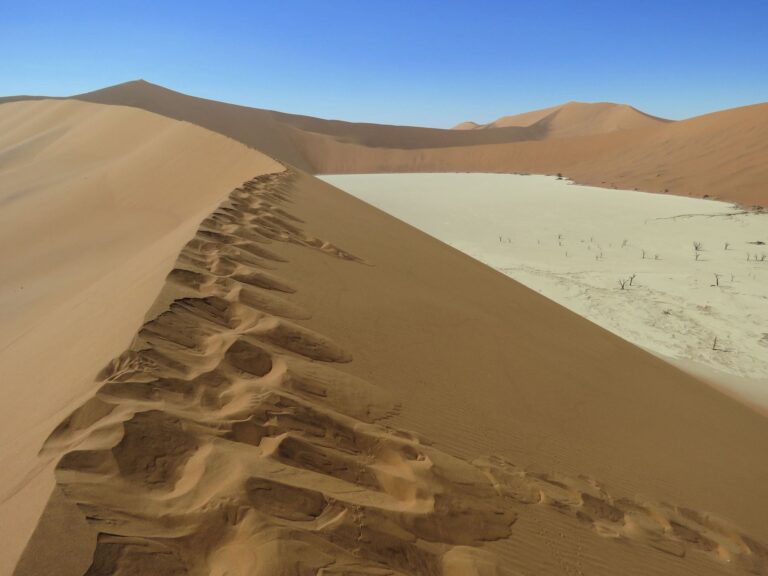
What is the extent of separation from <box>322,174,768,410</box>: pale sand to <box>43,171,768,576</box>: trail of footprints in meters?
4.07

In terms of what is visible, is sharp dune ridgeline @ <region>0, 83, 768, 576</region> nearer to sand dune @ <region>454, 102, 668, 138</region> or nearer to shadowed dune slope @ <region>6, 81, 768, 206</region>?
shadowed dune slope @ <region>6, 81, 768, 206</region>

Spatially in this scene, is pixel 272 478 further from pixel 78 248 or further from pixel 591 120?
pixel 591 120

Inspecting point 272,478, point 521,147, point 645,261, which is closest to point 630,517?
point 272,478

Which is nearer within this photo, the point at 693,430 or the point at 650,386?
the point at 693,430

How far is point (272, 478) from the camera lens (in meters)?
1.74

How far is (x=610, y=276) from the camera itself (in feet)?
30.8

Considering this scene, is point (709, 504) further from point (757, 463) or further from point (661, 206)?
point (661, 206)

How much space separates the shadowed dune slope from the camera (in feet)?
82.0

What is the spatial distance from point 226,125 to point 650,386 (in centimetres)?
4972

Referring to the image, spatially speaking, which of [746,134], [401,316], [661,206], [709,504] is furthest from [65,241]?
[746,134]

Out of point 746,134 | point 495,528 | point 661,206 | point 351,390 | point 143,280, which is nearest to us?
point 495,528

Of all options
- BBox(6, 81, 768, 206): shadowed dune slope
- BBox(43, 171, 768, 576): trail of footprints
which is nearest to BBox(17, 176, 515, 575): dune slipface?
BBox(43, 171, 768, 576): trail of footprints

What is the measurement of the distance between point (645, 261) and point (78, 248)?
30.9 feet

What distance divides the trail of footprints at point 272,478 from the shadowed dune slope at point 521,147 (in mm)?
19803
